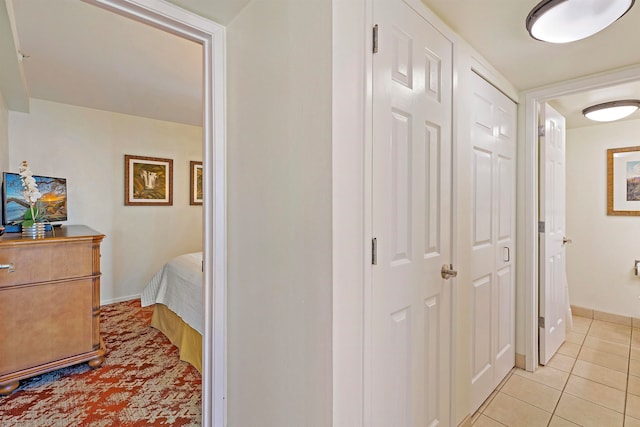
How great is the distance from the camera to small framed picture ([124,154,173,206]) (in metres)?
3.96

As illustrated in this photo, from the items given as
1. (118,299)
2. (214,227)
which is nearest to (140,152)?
(118,299)

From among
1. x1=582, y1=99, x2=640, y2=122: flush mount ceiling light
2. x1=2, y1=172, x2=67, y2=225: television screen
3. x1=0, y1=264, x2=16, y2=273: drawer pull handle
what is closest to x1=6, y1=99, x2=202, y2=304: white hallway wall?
x1=2, y1=172, x2=67, y2=225: television screen

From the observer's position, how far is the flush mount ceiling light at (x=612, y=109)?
2504 millimetres

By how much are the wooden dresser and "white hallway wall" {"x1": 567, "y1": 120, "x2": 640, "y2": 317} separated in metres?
4.65

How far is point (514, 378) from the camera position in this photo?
7.39 feet

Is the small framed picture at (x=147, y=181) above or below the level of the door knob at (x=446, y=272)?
above

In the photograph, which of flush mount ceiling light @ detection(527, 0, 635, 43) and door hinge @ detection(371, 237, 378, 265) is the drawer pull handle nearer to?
door hinge @ detection(371, 237, 378, 265)

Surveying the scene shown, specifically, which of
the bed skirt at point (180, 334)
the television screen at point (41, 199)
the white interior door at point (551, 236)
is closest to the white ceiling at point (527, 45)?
the white interior door at point (551, 236)

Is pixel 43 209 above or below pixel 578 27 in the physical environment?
below

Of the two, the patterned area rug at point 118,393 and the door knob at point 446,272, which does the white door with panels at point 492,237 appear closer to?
the door knob at point 446,272

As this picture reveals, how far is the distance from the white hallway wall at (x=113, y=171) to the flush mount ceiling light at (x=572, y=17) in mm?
4154

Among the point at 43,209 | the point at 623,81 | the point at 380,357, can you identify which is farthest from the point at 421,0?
the point at 43,209

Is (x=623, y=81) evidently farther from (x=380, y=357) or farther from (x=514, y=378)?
(x=380, y=357)

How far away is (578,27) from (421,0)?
0.70 meters
